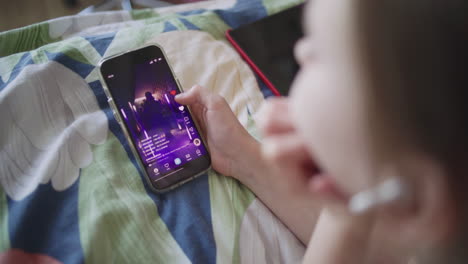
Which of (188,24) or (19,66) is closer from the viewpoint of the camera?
(19,66)

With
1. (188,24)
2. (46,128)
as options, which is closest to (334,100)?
(46,128)

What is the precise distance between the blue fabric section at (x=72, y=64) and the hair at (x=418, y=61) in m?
0.50

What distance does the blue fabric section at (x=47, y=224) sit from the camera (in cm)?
41

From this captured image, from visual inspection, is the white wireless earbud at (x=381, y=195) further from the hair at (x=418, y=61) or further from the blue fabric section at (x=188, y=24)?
the blue fabric section at (x=188, y=24)

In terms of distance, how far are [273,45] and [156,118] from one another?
1.05ft

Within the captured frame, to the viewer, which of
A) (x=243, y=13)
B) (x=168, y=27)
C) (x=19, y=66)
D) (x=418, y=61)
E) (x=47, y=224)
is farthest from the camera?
(x=243, y=13)

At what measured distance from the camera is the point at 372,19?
7.1 inches

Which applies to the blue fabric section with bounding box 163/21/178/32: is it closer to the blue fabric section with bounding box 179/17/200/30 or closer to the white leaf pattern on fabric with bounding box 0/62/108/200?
the blue fabric section with bounding box 179/17/200/30

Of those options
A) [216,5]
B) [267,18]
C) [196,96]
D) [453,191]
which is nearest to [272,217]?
[196,96]

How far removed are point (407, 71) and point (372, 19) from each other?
0.03 m

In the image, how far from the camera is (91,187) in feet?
1.54

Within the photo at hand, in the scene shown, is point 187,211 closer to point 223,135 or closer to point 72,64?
point 223,135

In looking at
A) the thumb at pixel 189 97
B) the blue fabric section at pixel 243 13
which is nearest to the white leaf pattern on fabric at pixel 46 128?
the thumb at pixel 189 97

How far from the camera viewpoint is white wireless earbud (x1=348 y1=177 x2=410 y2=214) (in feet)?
0.64
